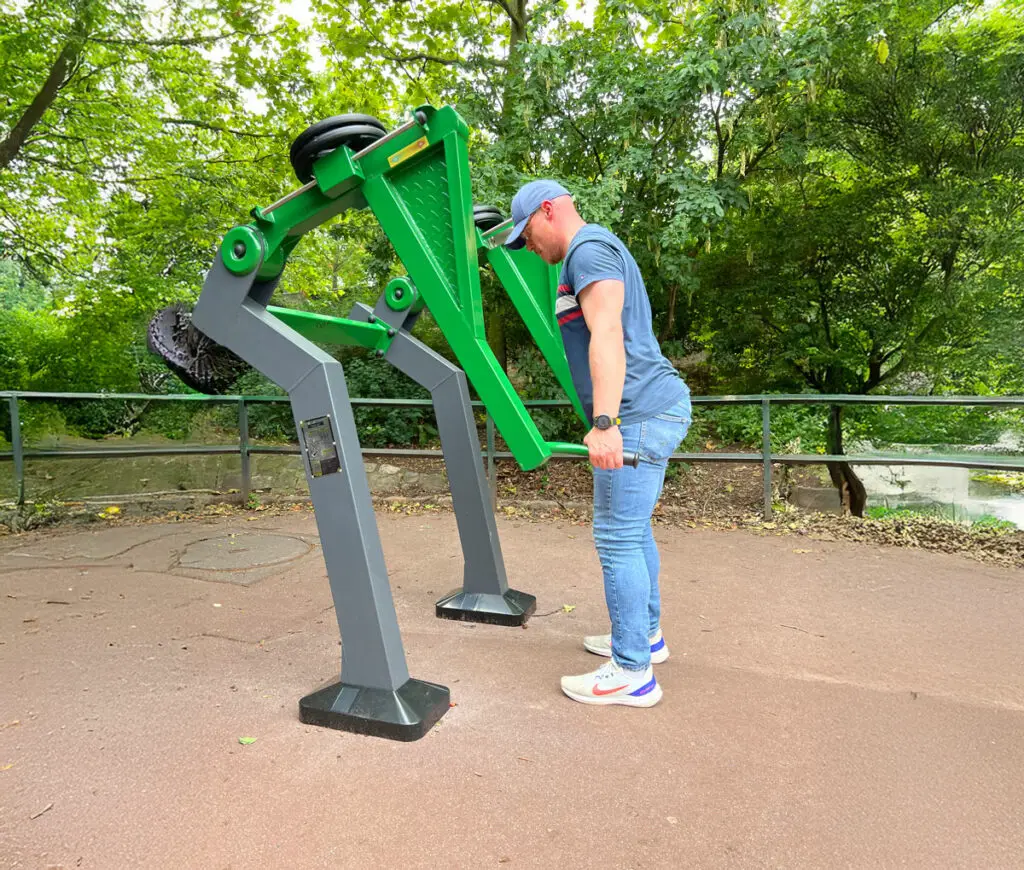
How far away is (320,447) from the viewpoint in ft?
7.78

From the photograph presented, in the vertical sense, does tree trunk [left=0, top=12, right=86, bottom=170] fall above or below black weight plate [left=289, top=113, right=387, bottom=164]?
above

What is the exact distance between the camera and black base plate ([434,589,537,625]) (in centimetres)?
328

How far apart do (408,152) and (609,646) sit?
222 cm

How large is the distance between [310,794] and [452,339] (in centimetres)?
Result: 159

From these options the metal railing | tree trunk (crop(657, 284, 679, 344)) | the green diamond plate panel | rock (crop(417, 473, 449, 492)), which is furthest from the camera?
rock (crop(417, 473, 449, 492))

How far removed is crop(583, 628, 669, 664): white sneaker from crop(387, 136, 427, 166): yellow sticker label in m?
2.16

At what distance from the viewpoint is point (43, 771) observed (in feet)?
6.57

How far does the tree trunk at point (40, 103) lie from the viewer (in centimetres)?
705

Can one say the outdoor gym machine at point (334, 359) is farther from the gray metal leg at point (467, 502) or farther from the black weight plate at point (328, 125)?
the gray metal leg at point (467, 502)

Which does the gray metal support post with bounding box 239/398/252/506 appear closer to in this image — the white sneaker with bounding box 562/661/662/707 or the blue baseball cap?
the blue baseball cap

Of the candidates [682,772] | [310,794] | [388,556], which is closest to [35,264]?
[388,556]

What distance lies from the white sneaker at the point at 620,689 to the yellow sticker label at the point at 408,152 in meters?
2.05

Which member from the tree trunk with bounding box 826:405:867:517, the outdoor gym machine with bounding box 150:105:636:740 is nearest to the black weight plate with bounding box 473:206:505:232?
the outdoor gym machine with bounding box 150:105:636:740

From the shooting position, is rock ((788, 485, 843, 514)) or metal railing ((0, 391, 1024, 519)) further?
rock ((788, 485, 843, 514))
